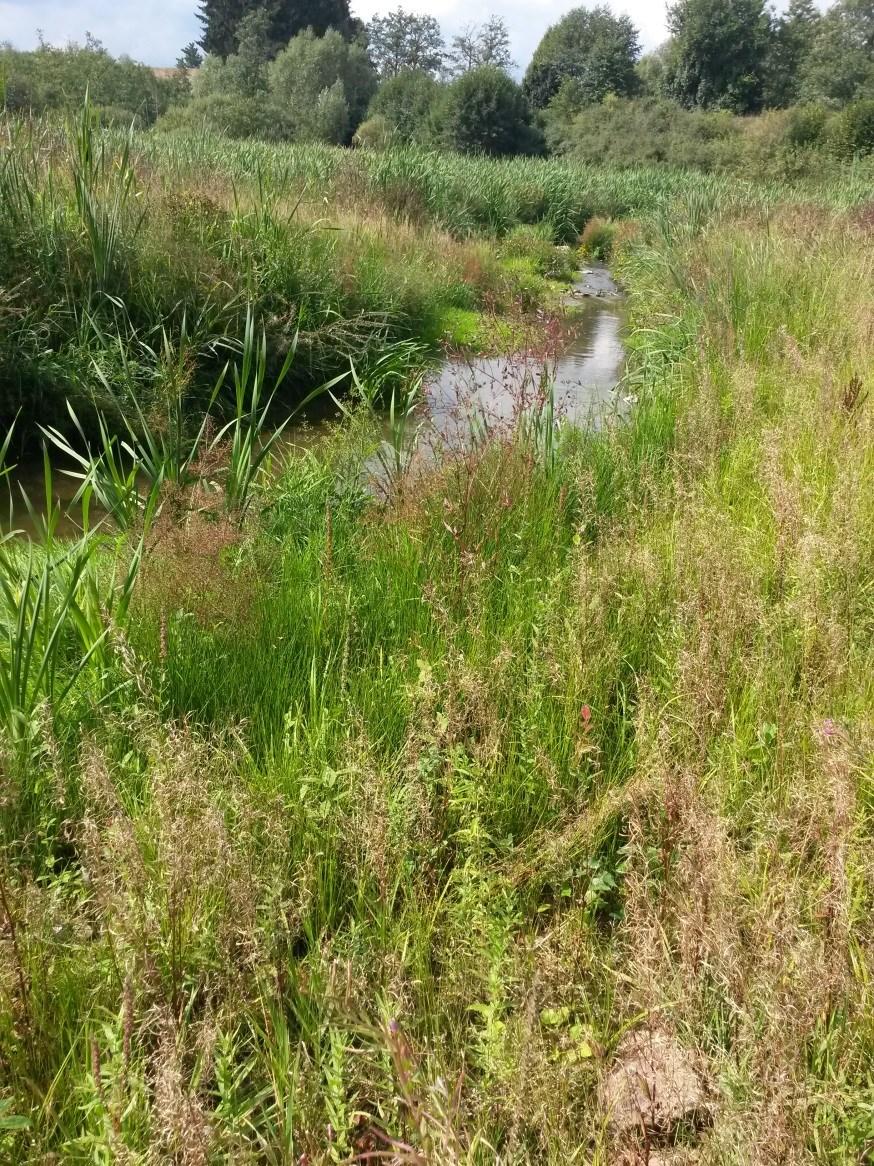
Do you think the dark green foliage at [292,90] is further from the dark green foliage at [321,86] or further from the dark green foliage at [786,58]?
the dark green foliage at [786,58]

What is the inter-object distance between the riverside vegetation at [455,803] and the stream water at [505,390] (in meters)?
0.34

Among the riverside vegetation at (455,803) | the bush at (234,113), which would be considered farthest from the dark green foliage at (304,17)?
the riverside vegetation at (455,803)

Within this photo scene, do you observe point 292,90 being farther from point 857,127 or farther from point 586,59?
point 857,127

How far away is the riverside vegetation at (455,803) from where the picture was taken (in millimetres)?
1294

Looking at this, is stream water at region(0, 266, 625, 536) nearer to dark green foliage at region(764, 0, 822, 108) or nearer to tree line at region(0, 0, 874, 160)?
tree line at region(0, 0, 874, 160)

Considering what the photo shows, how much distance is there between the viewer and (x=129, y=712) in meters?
2.15

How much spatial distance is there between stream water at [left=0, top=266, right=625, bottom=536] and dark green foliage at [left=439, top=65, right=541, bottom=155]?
66.9 feet

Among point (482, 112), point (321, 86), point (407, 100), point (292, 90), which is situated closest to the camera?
point (482, 112)

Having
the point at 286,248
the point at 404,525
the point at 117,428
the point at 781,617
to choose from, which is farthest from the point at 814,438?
the point at 286,248

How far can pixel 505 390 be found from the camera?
562 centimetres

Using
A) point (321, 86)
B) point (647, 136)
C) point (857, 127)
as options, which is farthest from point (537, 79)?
point (857, 127)

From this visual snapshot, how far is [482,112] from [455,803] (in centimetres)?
3620

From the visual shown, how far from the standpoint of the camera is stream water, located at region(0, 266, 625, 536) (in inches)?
158

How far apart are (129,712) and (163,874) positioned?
691mm
